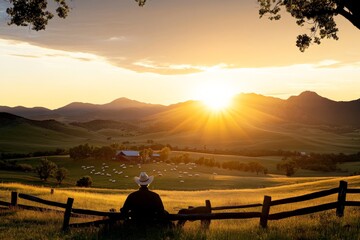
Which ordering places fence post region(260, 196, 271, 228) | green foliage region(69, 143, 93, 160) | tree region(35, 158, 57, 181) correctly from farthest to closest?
green foliage region(69, 143, 93, 160) → tree region(35, 158, 57, 181) → fence post region(260, 196, 271, 228)

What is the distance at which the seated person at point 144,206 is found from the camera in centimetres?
1353

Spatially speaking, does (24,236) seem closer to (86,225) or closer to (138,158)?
(86,225)

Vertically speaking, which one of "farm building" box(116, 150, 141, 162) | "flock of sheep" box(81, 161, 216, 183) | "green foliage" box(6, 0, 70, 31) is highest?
"green foliage" box(6, 0, 70, 31)

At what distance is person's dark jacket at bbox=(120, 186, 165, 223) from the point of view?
44.4 feet

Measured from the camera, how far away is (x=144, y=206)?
1355 centimetres

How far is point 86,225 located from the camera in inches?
610

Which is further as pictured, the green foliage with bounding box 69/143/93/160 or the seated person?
the green foliage with bounding box 69/143/93/160

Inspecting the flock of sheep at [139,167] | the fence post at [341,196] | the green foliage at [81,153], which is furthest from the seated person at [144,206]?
the green foliage at [81,153]

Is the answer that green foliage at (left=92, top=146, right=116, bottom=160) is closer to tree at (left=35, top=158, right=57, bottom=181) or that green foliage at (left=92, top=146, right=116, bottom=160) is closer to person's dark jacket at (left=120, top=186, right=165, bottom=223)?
tree at (left=35, top=158, right=57, bottom=181)

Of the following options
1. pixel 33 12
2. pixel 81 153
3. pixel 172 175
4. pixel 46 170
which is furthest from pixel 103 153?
pixel 33 12

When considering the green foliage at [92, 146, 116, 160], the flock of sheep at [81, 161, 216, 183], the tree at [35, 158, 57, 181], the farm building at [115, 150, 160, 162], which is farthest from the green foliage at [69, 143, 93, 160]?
the tree at [35, 158, 57, 181]

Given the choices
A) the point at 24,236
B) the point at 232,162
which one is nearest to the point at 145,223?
the point at 24,236

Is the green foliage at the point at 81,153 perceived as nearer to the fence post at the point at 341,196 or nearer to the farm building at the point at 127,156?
the farm building at the point at 127,156

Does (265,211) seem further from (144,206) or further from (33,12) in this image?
(33,12)
